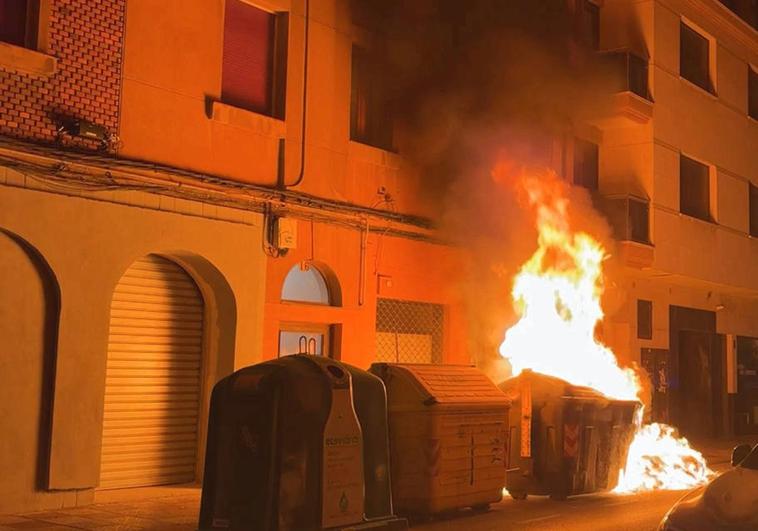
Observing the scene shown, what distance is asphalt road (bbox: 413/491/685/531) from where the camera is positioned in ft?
32.3

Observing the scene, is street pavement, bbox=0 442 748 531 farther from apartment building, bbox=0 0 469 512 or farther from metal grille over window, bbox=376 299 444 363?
metal grille over window, bbox=376 299 444 363

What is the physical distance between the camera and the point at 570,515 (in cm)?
1062

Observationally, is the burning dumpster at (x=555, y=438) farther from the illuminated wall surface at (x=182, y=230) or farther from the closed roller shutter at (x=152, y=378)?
the closed roller shutter at (x=152, y=378)

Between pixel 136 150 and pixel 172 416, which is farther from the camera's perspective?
pixel 172 416

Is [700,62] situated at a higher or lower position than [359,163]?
higher

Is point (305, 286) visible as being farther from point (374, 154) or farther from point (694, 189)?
point (694, 189)

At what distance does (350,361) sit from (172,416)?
2.81 metres

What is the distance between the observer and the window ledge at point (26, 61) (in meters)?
9.84

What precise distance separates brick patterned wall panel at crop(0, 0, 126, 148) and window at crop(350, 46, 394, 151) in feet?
14.0

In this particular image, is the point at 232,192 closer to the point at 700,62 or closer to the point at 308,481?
the point at 308,481

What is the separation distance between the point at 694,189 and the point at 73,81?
15675mm

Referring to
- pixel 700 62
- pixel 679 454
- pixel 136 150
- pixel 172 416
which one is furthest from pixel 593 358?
pixel 700 62

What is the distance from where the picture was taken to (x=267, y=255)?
1261 cm

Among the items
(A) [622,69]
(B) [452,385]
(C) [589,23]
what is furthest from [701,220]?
(B) [452,385]
